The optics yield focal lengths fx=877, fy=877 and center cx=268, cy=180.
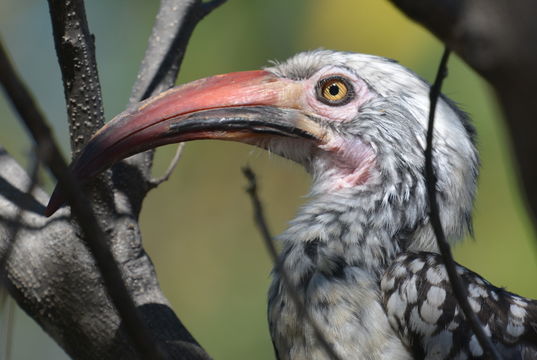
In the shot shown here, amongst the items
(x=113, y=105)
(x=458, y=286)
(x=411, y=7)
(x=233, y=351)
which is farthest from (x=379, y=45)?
(x=411, y=7)

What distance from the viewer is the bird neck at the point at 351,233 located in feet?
10.9

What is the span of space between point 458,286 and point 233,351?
7.30 meters

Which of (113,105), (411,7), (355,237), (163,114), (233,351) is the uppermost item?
(113,105)

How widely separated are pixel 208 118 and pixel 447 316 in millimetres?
1236

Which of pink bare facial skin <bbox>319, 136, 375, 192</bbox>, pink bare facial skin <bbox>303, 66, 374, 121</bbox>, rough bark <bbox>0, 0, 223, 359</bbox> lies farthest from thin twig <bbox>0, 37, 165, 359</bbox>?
pink bare facial skin <bbox>303, 66, 374, 121</bbox>

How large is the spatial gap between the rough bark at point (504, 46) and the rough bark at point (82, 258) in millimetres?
1876

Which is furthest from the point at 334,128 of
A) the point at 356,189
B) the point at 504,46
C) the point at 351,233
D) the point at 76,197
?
the point at 504,46

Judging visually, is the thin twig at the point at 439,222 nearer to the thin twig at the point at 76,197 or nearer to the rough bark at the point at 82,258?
the thin twig at the point at 76,197

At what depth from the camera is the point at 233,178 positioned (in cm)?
1027

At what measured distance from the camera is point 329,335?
10.2ft

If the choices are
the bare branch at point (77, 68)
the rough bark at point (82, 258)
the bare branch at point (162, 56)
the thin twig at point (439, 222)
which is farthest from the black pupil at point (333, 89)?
the thin twig at point (439, 222)

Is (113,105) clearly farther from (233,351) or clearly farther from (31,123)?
(31,123)

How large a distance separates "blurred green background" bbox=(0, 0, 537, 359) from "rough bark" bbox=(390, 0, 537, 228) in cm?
770

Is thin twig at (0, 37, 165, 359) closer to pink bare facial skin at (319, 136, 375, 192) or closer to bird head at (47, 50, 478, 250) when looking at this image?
bird head at (47, 50, 478, 250)
